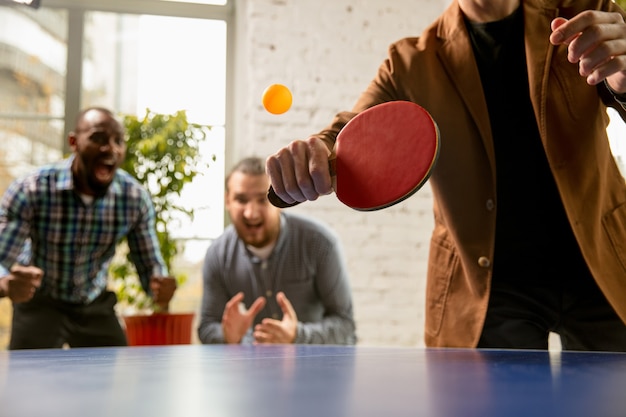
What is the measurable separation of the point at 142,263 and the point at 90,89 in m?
1.57

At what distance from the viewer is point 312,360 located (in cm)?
90

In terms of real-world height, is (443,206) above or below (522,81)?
below

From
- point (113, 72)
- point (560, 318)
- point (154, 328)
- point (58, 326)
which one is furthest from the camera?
point (113, 72)

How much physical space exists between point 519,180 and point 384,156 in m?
0.47

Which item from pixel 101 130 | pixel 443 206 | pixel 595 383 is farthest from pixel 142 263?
pixel 595 383

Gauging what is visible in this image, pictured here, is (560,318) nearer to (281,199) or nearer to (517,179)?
(517,179)

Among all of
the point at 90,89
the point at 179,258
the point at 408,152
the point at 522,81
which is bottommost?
the point at 179,258

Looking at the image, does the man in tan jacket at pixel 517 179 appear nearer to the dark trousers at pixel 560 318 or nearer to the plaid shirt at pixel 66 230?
the dark trousers at pixel 560 318

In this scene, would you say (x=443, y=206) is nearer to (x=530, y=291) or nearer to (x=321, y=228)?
(x=530, y=291)

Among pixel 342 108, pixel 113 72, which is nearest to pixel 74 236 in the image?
pixel 113 72

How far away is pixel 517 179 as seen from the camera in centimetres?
137

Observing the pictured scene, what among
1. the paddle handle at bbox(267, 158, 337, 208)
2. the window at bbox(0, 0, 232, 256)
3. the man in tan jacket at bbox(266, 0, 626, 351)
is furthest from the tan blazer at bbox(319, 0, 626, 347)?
the window at bbox(0, 0, 232, 256)

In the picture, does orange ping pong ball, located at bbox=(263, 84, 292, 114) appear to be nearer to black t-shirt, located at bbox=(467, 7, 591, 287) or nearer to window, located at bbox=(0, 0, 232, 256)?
window, located at bbox=(0, 0, 232, 256)

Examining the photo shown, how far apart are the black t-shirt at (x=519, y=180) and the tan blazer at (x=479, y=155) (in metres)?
0.05
